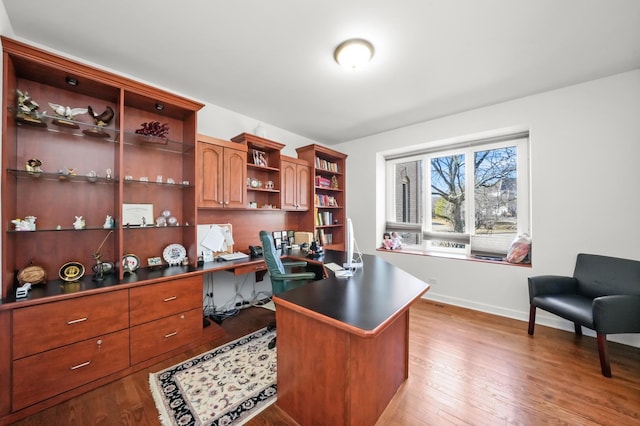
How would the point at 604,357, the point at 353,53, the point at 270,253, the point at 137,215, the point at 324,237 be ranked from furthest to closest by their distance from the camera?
1. the point at 324,237
2. the point at 137,215
3. the point at 270,253
4. the point at 353,53
5. the point at 604,357

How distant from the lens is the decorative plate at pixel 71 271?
1904mm

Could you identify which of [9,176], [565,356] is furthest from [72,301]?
[565,356]

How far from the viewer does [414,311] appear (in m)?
3.19

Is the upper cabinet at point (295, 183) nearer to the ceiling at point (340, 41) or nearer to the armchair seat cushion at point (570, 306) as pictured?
the ceiling at point (340, 41)

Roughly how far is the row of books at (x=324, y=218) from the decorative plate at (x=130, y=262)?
2.51m

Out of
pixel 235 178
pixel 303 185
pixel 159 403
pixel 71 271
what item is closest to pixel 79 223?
pixel 71 271

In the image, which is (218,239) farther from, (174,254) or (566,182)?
(566,182)

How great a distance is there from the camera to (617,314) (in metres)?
1.88

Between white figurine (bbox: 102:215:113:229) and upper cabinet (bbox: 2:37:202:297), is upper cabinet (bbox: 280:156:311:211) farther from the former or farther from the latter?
white figurine (bbox: 102:215:113:229)

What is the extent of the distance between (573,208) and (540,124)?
40.6 inches

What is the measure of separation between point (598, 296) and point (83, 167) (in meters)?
5.04

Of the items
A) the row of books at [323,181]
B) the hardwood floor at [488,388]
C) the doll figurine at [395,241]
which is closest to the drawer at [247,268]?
the hardwood floor at [488,388]

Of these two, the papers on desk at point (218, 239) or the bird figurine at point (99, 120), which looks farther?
the papers on desk at point (218, 239)

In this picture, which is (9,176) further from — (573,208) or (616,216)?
(616,216)
